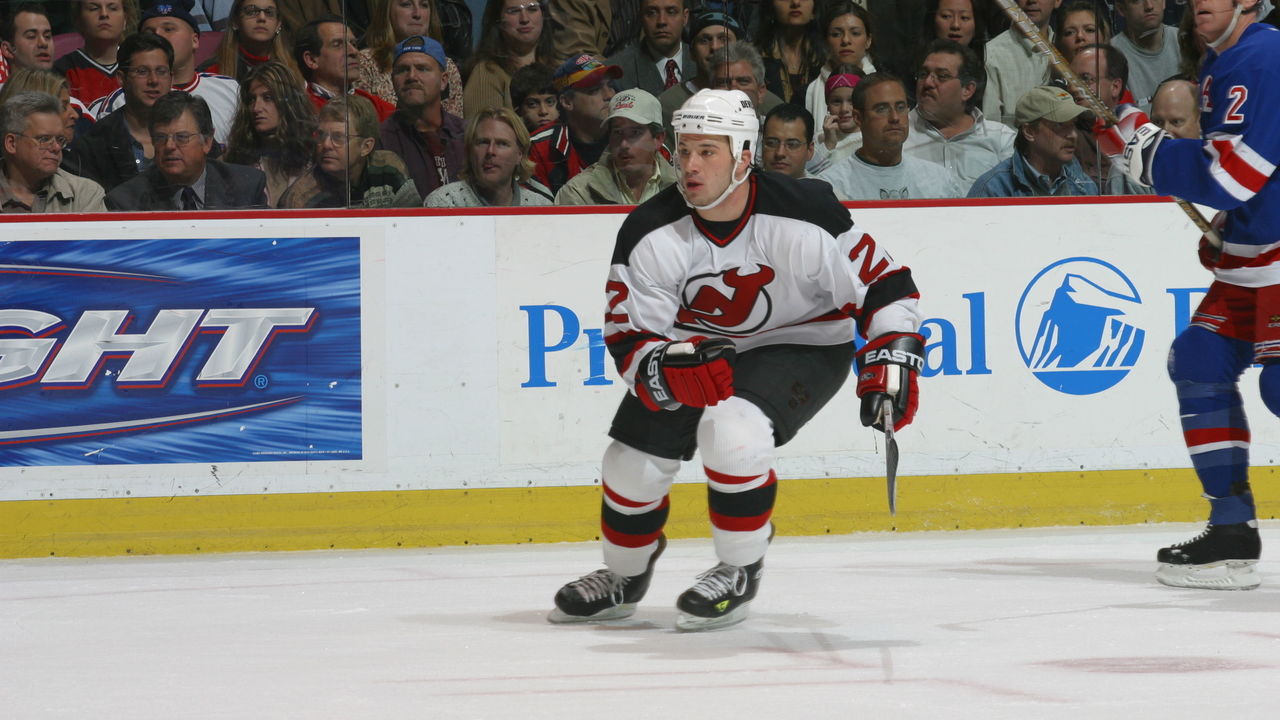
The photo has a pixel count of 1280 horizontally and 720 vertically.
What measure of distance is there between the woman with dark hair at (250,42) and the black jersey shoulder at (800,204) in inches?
84.2

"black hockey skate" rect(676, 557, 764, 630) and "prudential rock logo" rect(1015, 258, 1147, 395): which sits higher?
"prudential rock logo" rect(1015, 258, 1147, 395)

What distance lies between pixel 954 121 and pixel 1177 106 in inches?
30.7

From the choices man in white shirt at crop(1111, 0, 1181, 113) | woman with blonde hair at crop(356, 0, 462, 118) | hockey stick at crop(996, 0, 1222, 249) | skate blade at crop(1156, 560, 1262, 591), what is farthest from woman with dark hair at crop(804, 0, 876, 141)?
skate blade at crop(1156, 560, 1262, 591)

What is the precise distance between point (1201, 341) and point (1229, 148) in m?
0.49

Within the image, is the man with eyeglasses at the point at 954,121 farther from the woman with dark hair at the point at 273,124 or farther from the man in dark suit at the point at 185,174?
the man in dark suit at the point at 185,174

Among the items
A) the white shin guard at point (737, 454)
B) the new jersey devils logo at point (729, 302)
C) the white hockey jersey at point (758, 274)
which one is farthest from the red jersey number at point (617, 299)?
the white shin guard at point (737, 454)

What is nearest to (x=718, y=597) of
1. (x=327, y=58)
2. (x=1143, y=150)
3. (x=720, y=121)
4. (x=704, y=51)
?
(x=720, y=121)

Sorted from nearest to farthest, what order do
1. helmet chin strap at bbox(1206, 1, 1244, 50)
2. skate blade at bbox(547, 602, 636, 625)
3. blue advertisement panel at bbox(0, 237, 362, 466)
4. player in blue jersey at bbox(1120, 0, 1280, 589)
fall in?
skate blade at bbox(547, 602, 636, 625), player in blue jersey at bbox(1120, 0, 1280, 589), helmet chin strap at bbox(1206, 1, 1244, 50), blue advertisement panel at bbox(0, 237, 362, 466)

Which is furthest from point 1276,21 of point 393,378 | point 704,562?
point 393,378

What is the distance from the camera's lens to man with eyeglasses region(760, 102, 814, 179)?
16.4ft

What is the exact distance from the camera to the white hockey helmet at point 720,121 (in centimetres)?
313

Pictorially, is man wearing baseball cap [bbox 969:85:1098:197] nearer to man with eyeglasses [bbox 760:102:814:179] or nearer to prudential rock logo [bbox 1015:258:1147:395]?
prudential rock logo [bbox 1015:258:1147:395]

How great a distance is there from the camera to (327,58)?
4.81 m

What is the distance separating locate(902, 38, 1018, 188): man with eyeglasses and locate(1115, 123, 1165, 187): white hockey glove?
1355 mm
